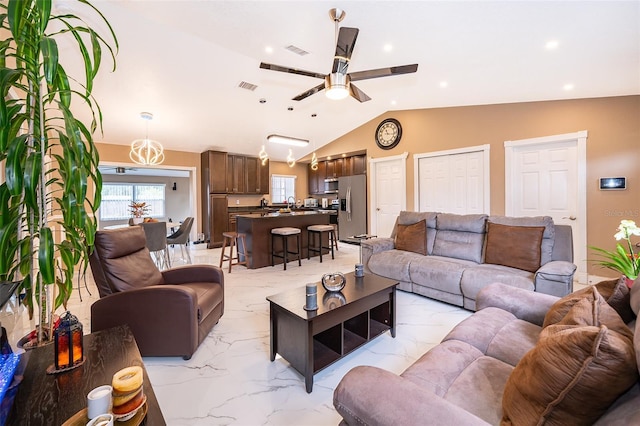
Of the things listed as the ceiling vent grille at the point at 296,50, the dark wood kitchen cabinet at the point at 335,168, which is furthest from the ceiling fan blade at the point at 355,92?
the dark wood kitchen cabinet at the point at 335,168

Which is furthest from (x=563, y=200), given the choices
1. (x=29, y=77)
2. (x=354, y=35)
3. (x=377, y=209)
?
(x=29, y=77)

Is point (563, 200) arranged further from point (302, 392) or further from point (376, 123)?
point (302, 392)

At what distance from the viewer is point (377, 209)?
664 centimetres

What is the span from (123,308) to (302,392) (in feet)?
4.59

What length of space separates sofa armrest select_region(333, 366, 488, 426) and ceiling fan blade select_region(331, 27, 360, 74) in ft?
7.75

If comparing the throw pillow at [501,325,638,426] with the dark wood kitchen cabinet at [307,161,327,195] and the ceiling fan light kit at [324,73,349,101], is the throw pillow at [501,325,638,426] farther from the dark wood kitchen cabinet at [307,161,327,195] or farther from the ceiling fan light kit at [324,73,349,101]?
the dark wood kitchen cabinet at [307,161,327,195]

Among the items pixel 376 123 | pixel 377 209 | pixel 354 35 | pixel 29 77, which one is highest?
pixel 376 123

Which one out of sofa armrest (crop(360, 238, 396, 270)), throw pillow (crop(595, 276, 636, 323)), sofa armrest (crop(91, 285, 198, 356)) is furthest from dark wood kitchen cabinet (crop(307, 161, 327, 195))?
throw pillow (crop(595, 276, 636, 323))

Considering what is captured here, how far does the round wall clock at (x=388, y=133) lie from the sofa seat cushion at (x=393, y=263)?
3.06 meters

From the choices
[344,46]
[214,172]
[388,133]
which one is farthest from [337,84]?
[214,172]

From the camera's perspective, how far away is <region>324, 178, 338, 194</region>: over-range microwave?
793 centimetres

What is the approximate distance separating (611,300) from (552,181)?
12.2ft

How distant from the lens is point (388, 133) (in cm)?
620

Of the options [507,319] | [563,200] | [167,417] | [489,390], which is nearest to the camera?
[489,390]
